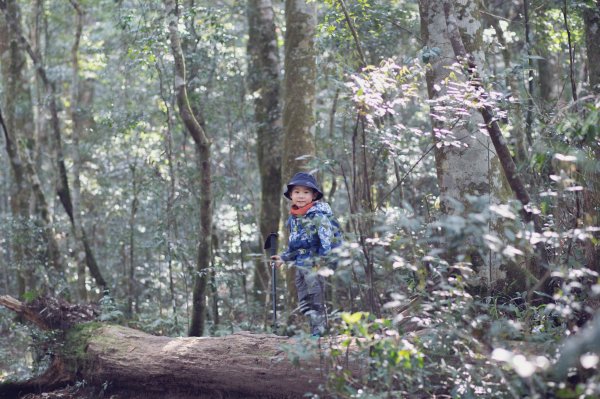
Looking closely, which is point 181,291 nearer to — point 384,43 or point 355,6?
point 384,43

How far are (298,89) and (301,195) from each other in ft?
9.99

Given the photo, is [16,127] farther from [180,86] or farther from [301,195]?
[301,195]

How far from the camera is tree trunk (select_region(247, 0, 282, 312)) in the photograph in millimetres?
12812

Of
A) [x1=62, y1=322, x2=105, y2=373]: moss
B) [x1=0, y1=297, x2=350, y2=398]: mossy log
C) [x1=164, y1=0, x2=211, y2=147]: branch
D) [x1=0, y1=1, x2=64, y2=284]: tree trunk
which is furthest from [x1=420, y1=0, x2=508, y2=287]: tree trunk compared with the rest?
[x1=0, y1=1, x2=64, y2=284]: tree trunk

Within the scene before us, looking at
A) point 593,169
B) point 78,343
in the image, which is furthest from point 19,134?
point 593,169

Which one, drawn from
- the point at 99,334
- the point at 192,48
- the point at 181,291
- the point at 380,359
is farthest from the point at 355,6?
the point at 181,291

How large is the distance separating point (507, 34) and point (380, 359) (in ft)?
30.9

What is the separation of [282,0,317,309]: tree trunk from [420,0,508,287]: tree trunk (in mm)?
3075

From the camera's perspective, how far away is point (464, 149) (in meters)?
6.76

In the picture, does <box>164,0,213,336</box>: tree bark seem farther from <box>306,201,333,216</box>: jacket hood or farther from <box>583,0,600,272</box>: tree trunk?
<box>583,0,600,272</box>: tree trunk

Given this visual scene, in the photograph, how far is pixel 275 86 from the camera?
525 inches

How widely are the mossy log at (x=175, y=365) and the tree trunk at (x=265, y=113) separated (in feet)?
16.2

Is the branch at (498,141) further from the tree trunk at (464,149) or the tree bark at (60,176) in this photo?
the tree bark at (60,176)

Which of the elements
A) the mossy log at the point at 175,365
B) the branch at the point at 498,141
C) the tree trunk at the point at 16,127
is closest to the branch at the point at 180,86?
the mossy log at the point at 175,365
